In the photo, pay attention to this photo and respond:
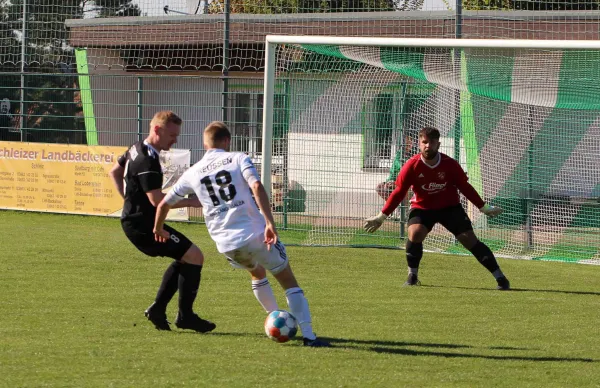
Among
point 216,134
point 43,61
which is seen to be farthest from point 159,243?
point 43,61

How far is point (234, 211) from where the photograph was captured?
7.02m

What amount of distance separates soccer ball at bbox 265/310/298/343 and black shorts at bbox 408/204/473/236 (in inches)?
156

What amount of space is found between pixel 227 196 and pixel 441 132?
24.2 ft

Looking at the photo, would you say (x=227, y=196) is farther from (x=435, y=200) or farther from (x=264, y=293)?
(x=435, y=200)

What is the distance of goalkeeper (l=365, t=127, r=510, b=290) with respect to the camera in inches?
420

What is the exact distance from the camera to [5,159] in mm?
18438

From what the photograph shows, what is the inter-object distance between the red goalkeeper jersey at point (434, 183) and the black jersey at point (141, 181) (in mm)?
3598

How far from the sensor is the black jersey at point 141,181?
7.47m

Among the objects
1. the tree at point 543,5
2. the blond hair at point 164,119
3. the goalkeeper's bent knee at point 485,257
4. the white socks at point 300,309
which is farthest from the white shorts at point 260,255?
the tree at point 543,5

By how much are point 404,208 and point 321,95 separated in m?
2.15

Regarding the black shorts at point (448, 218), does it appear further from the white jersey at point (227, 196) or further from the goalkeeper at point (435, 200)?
the white jersey at point (227, 196)

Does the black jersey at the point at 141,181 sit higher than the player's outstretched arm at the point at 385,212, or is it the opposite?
the black jersey at the point at 141,181

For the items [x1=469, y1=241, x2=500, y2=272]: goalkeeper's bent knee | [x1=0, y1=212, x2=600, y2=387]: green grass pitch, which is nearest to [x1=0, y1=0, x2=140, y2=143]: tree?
[x1=0, y1=212, x2=600, y2=387]: green grass pitch

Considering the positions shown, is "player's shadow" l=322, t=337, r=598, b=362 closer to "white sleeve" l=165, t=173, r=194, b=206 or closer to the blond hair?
"white sleeve" l=165, t=173, r=194, b=206
